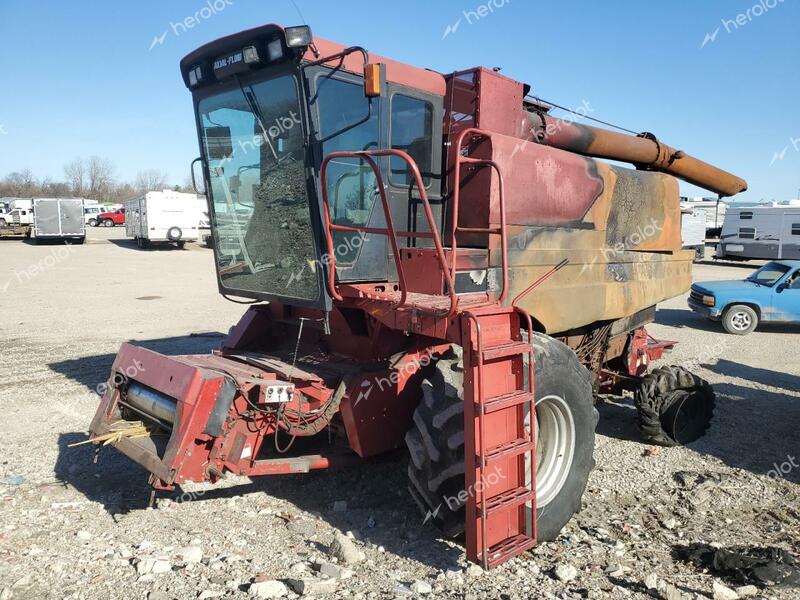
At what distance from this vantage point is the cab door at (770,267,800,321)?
1282 centimetres

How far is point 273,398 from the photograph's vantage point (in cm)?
405

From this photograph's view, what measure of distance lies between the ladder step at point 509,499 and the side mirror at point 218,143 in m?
3.22

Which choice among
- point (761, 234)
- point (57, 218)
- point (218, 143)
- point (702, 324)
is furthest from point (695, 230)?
point (57, 218)

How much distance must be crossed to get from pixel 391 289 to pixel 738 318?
36.1 ft

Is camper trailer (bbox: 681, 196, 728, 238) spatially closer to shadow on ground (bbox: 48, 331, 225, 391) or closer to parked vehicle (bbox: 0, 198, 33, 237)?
shadow on ground (bbox: 48, 331, 225, 391)

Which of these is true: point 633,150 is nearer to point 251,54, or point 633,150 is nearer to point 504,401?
point 504,401

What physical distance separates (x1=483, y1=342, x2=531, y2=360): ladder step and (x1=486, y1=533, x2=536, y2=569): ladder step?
1082 mm

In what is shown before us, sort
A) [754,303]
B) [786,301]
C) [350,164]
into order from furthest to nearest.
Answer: [754,303] → [786,301] → [350,164]

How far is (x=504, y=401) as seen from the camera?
369 centimetres

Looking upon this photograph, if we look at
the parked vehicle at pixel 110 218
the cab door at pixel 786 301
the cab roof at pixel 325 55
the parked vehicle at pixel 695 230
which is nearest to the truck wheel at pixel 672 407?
the cab roof at pixel 325 55

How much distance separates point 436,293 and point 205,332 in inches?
307

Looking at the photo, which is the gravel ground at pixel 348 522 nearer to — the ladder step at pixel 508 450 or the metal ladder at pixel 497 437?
the metal ladder at pixel 497 437

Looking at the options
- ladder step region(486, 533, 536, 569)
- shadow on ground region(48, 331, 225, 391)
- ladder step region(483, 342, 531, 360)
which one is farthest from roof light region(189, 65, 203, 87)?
shadow on ground region(48, 331, 225, 391)

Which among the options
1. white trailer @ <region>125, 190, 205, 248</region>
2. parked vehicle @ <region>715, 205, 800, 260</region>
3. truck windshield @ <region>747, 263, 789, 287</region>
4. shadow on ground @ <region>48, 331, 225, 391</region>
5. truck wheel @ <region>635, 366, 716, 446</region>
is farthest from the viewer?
white trailer @ <region>125, 190, 205, 248</region>
